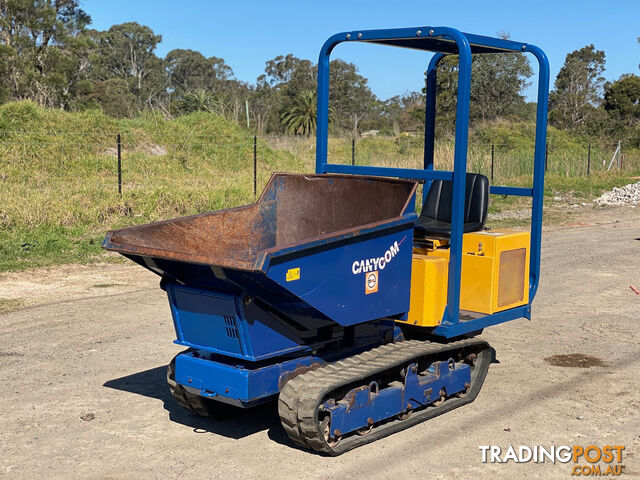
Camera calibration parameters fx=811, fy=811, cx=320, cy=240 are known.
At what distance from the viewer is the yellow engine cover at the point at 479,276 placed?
Answer: 5.45 metres

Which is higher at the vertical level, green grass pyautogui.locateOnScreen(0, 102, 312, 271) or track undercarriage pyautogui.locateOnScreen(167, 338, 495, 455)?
green grass pyautogui.locateOnScreen(0, 102, 312, 271)

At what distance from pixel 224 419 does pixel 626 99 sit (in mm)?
47806

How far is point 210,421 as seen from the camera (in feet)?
18.2

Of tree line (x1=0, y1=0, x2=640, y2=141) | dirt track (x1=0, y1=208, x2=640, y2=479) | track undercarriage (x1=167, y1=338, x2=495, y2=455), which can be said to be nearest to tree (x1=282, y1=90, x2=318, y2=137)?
tree line (x1=0, y1=0, x2=640, y2=141)

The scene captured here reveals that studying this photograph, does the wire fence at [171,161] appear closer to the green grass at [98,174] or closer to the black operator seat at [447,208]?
the green grass at [98,174]

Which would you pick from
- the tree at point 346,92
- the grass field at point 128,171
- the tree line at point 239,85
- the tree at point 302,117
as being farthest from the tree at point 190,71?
the grass field at point 128,171

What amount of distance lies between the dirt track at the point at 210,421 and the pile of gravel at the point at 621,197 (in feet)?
40.2

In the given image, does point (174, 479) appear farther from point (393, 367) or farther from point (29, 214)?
point (29, 214)

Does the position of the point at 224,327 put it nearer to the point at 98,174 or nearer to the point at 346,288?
the point at 346,288

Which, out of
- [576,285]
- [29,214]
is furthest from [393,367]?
[29,214]

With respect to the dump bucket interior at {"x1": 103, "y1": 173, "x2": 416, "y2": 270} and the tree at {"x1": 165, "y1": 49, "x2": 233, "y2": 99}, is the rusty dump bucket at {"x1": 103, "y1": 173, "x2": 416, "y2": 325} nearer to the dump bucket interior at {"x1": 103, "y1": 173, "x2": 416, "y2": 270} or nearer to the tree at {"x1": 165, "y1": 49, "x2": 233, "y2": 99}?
the dump bucket interior at {"x1": 103, "y1": 173, "x2": 416, "y2": 270}

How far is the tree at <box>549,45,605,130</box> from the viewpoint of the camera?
49.5m

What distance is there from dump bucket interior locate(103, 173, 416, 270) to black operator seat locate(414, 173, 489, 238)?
399 mm

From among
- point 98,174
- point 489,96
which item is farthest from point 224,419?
point 489,96
